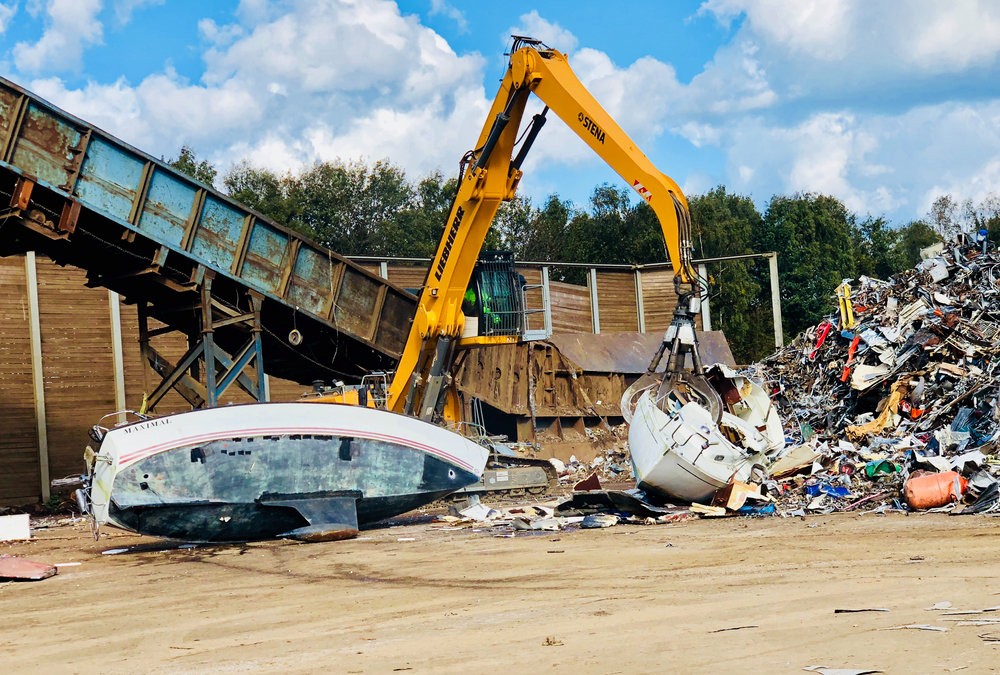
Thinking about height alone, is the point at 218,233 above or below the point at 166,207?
below

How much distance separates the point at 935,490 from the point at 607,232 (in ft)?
131

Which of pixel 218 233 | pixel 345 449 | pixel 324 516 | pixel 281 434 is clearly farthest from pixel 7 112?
pixel 324 516

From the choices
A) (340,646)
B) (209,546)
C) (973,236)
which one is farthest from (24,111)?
(973,236)

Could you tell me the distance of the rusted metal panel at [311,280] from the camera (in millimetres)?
16406

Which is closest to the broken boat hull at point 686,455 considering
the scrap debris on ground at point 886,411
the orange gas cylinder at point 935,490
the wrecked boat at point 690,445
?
the wrecked boat at point 690,445

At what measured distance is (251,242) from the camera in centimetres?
1603

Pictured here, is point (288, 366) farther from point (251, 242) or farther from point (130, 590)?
point (130, 590)

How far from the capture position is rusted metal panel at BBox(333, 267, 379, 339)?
16.9 metres

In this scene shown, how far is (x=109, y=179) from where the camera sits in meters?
14.9

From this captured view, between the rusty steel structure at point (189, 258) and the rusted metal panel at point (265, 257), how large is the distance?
2cm

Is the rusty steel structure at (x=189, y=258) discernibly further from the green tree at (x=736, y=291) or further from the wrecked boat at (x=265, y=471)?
the green tree at (x=736, y=291)

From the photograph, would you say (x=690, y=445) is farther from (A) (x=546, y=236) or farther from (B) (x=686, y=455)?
(A) (x=546, y=236)

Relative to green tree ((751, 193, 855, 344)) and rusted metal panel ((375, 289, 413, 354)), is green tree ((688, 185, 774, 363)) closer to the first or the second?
green tree ((751, 193, 855, 344))

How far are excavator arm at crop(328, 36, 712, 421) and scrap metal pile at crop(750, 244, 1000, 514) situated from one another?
191 inches
